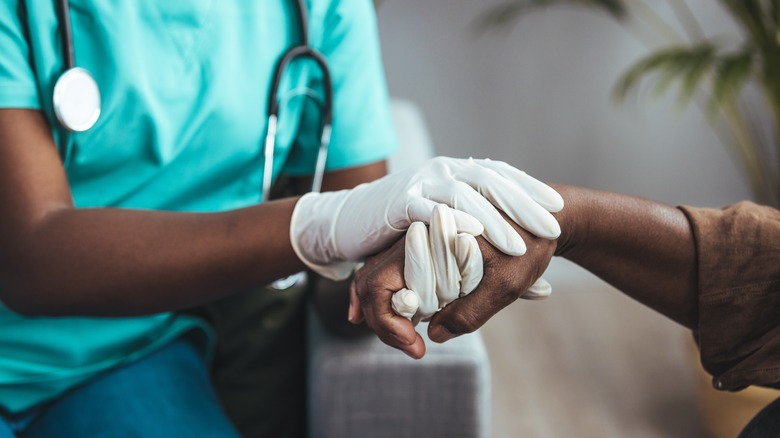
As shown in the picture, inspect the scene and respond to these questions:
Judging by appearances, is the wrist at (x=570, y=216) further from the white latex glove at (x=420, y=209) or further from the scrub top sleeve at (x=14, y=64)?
the scrub top sleeve at (x=14, y=64)

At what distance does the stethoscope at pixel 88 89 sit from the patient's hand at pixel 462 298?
23 cm

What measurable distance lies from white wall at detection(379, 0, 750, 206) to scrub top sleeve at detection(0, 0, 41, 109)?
1205 millimetres

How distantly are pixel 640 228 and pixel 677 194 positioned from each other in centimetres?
157

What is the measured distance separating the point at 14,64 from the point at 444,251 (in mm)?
502

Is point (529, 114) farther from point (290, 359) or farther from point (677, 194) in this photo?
point (290, 359)

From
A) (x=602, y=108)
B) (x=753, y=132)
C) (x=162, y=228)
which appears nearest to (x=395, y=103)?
(x=602, y=108)

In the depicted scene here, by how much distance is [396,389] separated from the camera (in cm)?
99

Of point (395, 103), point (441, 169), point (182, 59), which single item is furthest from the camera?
point (395, 103)

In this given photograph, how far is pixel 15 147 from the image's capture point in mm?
837

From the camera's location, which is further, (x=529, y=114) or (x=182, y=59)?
(x=529, y=114)

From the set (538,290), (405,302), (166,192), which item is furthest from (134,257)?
(538,290)

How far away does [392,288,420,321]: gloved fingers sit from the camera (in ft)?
2.35

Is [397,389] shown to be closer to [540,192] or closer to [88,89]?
[540,192]

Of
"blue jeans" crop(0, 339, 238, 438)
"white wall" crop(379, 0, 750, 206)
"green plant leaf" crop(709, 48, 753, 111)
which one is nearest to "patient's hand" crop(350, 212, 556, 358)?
"blue jeans" crop(0, 339, 238, 438)
